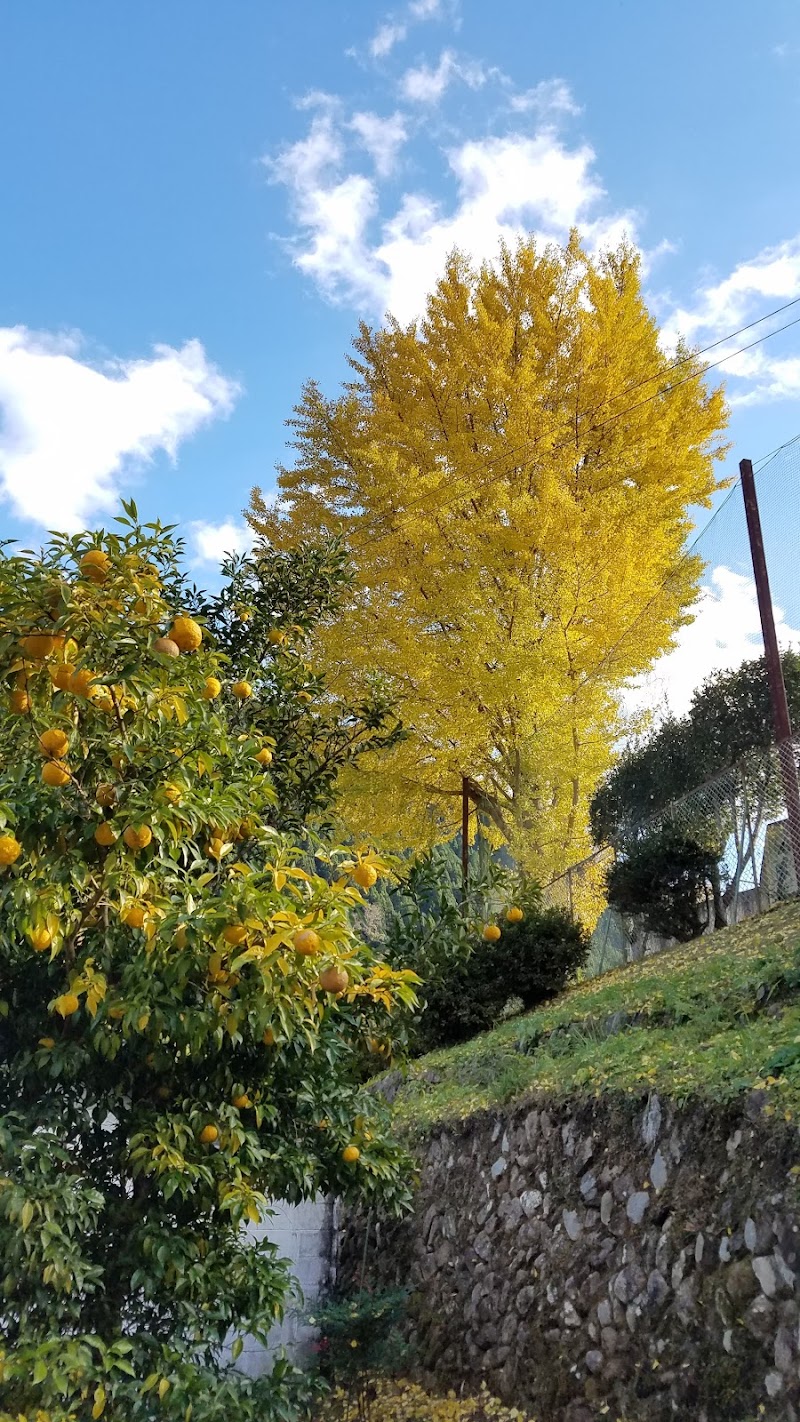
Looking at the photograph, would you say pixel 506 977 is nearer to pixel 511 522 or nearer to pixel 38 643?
pixel 511 522

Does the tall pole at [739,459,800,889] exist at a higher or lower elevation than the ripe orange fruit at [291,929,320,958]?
higher

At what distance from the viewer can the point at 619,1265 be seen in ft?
13.1

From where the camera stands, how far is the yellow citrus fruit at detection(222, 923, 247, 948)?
2.27m

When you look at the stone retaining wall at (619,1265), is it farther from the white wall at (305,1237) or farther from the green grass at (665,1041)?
the white wall at (305,1237)

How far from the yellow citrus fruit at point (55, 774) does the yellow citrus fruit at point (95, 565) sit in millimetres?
485

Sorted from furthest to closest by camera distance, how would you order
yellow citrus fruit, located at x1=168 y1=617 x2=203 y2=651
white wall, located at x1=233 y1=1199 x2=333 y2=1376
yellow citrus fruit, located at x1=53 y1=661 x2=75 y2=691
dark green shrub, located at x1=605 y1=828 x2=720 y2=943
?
dark green shrub, located at x1=605 y1=828 x2=720 y2=943 → white wall, located at x1=233 y1=1199 x2=333 y2=1376 → yellow citrus fruit, located at x1=168 y1=617 x2=203 y2=651 → yellow citrus fruit, located at x1=53 y1=661 x2=75 y2=691

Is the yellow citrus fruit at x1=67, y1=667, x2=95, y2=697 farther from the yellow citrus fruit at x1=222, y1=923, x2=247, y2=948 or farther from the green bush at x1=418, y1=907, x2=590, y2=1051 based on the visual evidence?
the green bush at x1=418, y1=907, x2=590, y2=1051

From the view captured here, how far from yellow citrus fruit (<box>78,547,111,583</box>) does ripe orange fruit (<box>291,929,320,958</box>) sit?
105 centimetres

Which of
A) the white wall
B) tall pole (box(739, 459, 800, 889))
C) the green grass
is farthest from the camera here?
tall pole (box(739, 459, 800, 889))

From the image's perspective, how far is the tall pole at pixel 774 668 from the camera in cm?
709

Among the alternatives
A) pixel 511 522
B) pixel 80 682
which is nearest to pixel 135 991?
pixel 80 682

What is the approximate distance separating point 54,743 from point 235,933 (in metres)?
0.64

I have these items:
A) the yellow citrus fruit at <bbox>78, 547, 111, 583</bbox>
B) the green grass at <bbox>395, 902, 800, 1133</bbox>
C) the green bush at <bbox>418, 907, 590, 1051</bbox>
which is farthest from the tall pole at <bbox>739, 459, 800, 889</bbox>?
the yellow citrus fruit at <bbox>78, 547, 111, 583</bbox>

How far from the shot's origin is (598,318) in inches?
460
